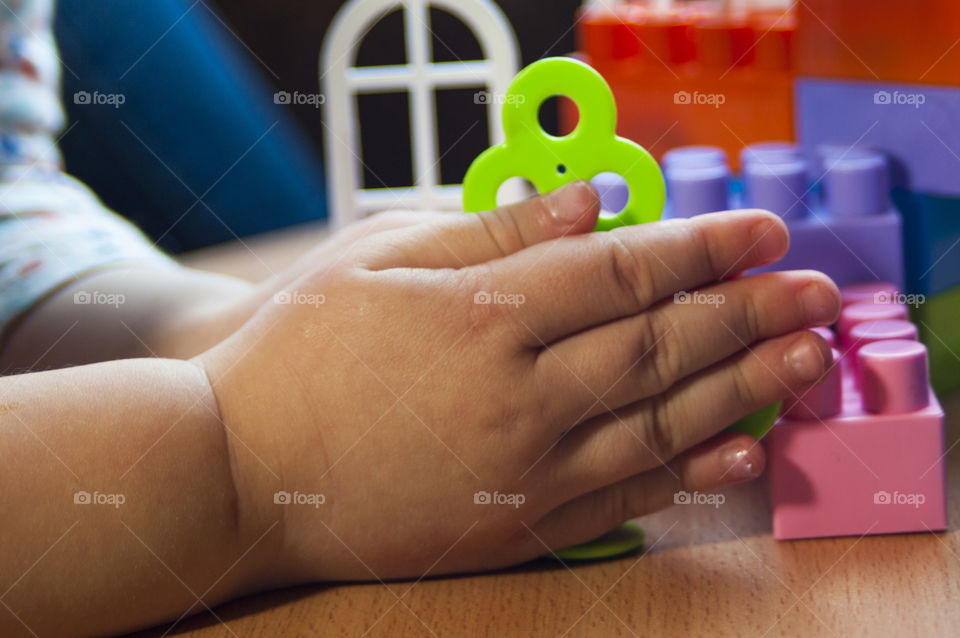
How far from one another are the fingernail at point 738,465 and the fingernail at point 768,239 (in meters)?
0.08

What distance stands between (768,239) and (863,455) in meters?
0.10

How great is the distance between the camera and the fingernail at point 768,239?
43cm

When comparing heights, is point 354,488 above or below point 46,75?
below

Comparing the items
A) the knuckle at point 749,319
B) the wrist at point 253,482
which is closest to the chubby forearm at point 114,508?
the wrist at point 253,482

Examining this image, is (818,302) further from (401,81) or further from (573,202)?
(401,81)

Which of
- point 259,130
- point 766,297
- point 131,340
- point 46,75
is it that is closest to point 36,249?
point 131,340

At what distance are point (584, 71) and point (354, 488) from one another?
193 millimetres

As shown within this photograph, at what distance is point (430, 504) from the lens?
422 mm

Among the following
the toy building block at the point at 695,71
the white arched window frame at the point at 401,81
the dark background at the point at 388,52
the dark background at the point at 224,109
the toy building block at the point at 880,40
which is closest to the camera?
the toy building block at the point at 880,40

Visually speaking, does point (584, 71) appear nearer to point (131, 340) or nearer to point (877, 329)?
point (877, 329)

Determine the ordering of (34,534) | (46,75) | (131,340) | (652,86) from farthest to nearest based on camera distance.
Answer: (46,75), (652,86), (131,340), (34,534)

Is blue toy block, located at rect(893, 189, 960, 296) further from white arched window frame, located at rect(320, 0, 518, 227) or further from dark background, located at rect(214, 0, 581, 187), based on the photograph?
dark background, located at rect(214, 0, 581, 187)

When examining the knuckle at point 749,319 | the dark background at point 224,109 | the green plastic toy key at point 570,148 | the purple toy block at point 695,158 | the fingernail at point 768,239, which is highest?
the green plastic toy key at point 570,148

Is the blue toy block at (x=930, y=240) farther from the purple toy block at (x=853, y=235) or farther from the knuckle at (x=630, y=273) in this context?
the knuckle at (x=630, y=273)
